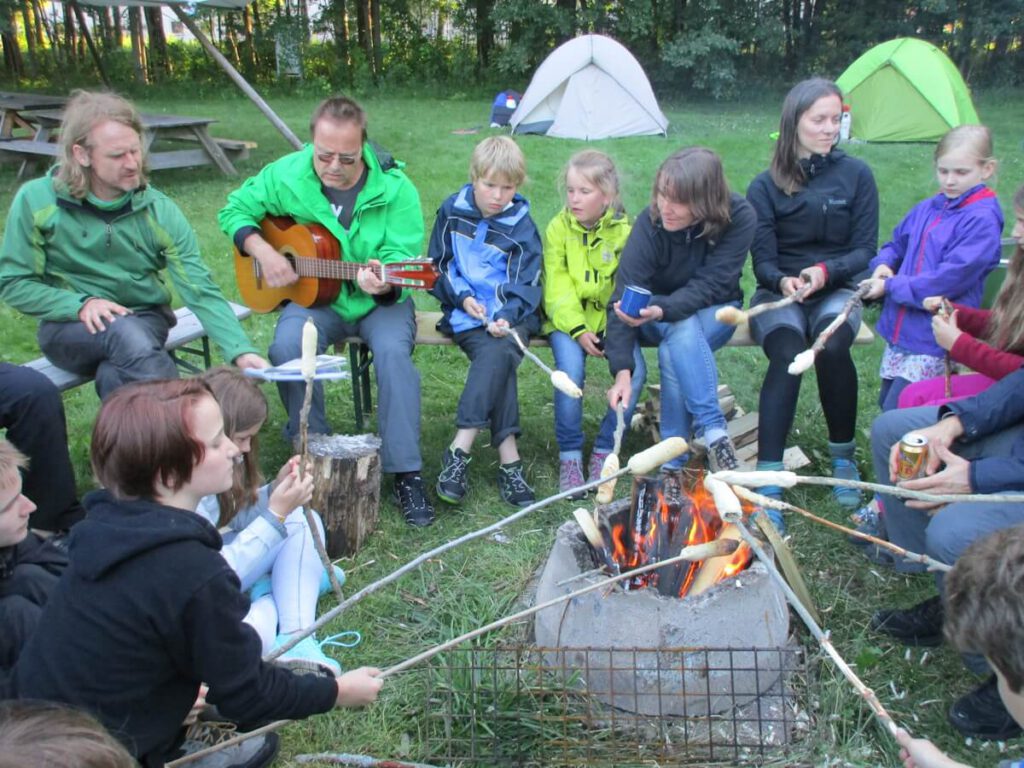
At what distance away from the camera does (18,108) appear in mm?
9633

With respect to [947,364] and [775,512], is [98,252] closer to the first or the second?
[775,512]

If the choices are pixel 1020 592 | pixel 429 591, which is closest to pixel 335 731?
pixel 429 591

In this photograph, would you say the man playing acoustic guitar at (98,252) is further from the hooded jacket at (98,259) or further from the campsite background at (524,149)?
the campsite background at (524,149)

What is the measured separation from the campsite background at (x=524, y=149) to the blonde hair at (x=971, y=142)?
1.44 meters

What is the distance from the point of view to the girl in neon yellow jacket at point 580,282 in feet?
13.7

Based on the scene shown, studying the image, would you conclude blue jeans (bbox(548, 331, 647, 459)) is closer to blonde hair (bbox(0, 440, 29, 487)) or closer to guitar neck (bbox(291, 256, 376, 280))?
guitar neck (bbox(291, 256, 376, 280))

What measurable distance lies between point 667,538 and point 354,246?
6.76ft

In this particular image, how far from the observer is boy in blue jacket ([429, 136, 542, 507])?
4.11m

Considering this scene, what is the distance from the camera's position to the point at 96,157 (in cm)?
372

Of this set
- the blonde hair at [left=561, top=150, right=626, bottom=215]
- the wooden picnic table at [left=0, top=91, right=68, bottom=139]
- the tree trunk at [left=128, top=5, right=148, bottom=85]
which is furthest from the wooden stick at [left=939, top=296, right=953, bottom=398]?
the tree trunk at [left=128, top=5, right=148, bottom=85]

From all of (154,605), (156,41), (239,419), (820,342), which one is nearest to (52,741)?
(154,605)

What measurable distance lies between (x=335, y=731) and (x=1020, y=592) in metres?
1.90

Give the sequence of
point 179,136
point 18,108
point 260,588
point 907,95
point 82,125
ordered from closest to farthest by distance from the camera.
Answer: point 260,588, point 82,125, point 18,108, point 179,136, point 907,95

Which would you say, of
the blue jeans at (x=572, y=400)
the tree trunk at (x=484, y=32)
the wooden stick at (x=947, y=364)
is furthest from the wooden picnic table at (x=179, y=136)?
the tree trunk at (x=484, y=32)
